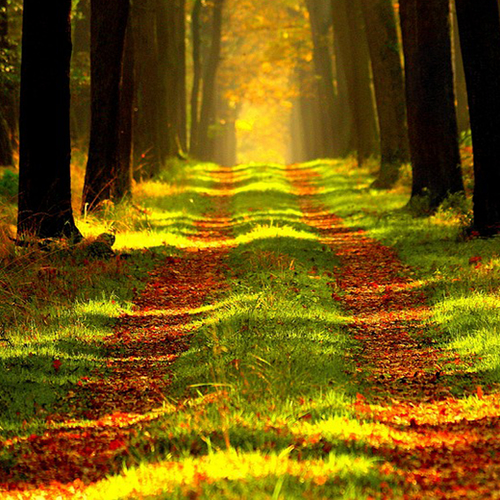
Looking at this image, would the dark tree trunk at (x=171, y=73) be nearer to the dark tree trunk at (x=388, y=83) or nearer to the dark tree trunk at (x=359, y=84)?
the dark tree trunk at (x=359, y=84)

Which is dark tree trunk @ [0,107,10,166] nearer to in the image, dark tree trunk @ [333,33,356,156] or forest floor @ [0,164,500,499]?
forest floor @ [0,164,500,499]

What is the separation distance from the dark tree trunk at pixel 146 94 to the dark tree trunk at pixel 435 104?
Answer: 8.17 meters

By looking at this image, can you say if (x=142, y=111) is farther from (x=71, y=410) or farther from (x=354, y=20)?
(x=71, y=410)

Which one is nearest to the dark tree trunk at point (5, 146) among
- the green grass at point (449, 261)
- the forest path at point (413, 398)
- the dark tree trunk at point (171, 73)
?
the dark tree trunk at point (171, 73)

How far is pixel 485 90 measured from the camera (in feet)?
45.0

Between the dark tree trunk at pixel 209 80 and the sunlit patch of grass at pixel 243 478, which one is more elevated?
the dark tree trunk at pixel 209 80

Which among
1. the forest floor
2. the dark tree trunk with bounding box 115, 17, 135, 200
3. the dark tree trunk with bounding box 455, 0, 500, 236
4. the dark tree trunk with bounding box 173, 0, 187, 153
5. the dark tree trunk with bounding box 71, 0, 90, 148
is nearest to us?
the forest floor

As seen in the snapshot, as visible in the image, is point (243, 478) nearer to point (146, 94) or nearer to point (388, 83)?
point (388, 83)

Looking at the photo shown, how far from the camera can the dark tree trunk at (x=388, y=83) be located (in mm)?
23469

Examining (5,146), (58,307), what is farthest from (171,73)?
(58,307)

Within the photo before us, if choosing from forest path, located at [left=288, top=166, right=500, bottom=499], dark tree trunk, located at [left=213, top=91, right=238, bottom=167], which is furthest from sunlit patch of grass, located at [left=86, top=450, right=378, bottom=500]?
dark tree trunk, located at [left=213, top=91, right=238, bottom=167]

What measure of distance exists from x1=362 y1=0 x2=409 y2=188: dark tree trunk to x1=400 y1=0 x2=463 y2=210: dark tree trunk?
224 inches

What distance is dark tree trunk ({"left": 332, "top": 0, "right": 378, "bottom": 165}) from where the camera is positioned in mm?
29592

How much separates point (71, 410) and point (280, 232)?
379 inches
